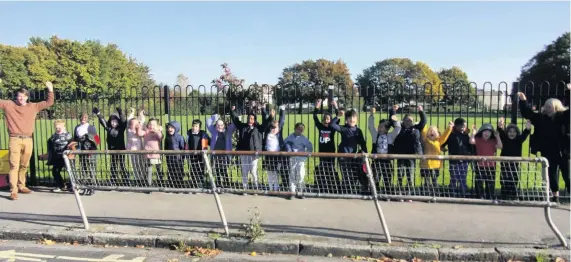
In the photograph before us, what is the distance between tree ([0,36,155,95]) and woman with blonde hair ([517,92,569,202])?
47.4 metres

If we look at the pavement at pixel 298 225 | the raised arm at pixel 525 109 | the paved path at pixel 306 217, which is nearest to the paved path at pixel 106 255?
the pavement at pixel 298 225

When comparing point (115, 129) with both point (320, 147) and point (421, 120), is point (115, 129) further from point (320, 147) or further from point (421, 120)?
point (421, 120)

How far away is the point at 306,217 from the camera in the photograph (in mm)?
6203

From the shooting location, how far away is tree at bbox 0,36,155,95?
53.3m

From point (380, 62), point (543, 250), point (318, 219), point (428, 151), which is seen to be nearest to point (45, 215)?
point (318, 219)

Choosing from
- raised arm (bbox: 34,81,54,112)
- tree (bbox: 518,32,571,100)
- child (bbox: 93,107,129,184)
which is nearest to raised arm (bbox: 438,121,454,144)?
child (bbox: 93,107,129,184)

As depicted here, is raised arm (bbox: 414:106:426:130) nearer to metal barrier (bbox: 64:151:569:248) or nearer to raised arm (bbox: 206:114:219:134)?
metal barrier (bbox: 64:151:569:248)

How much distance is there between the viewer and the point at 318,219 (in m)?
6.09

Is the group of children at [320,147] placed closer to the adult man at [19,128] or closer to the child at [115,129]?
the child at [115,129]

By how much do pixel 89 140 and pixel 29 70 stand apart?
55165 millimetres

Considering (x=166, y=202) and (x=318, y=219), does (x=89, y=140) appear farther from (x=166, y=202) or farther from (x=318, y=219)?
(x=318, y=219)

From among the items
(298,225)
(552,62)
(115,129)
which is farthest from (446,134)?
(552,62)

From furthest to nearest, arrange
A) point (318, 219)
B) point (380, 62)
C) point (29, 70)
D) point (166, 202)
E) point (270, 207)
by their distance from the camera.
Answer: point (380, 62), point (29, 70), point (166, 202), point (270, 207), point (318, 219)

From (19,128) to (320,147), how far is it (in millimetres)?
5293
